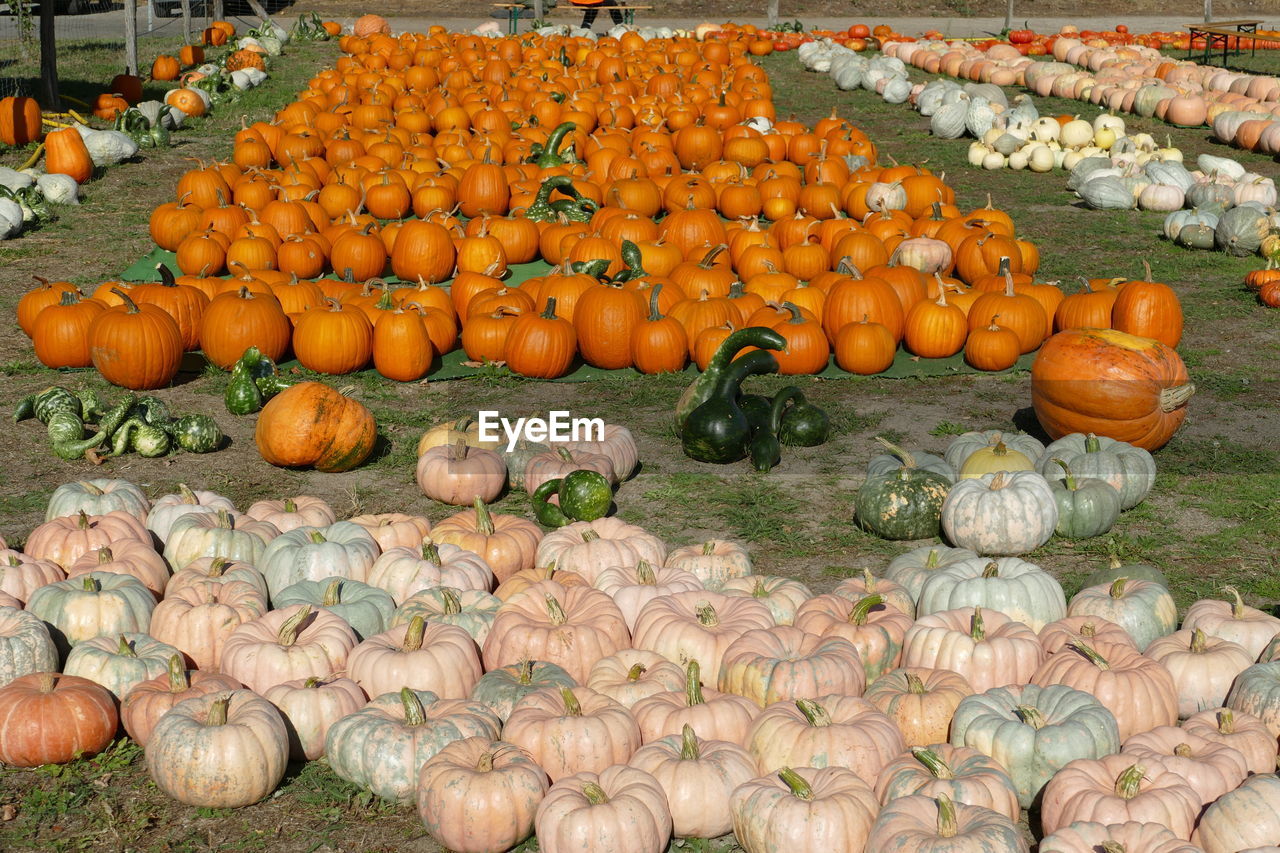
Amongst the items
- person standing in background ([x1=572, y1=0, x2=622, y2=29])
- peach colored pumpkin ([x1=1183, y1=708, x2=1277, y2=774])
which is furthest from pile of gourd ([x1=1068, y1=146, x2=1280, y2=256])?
person standing in background ([x1=572, y1=0, x2=622, y2=29])

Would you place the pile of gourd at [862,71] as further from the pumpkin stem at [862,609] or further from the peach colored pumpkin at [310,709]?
the peach colored pumpkin at [310,709]

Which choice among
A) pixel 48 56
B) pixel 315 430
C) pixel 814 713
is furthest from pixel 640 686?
pixel 48 56

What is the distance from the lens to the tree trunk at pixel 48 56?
759 inches

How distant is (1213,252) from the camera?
1344 cm

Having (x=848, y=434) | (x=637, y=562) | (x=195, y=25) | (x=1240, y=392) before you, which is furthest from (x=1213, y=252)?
(x=195, y=25)

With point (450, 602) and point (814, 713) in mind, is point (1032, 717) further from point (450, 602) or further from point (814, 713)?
point (450, 602)

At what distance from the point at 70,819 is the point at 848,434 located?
18.3ft

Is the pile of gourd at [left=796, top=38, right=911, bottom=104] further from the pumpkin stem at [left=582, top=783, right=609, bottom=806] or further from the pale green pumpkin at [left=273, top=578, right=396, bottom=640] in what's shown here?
the pumpkin stem at [left=582, top=783, right=609, bottom=806]

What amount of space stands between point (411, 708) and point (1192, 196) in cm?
1285

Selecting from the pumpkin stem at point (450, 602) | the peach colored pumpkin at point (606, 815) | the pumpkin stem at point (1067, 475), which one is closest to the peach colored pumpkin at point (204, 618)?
the pumpkin stem at point (450, 602)

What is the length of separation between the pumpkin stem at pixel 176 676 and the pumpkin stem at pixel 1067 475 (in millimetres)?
4801

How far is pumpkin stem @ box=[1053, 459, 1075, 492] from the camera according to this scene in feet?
24.1

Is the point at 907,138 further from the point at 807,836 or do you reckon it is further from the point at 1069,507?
the point at 807,836

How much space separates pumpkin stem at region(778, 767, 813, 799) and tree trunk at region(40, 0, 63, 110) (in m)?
18.7
